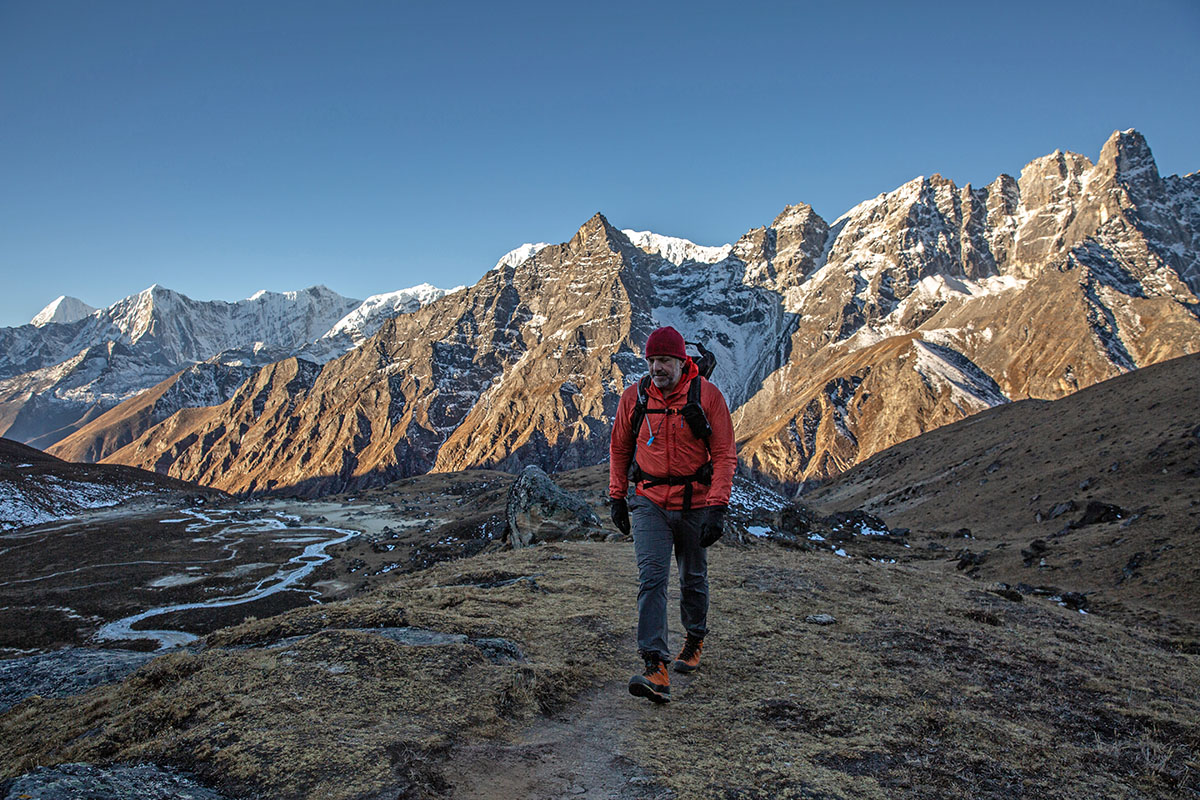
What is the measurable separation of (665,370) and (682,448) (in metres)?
0.93

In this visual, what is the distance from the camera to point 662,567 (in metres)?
6.80

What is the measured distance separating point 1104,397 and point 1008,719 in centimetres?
5299

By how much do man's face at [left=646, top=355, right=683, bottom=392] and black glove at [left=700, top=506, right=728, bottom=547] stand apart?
1494 millimetres

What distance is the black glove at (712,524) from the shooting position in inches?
266

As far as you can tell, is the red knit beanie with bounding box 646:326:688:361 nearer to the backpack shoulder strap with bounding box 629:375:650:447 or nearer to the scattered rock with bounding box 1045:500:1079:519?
the backpack shoulder strap with bounding box 629:375:650:447

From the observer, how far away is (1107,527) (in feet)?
79.9

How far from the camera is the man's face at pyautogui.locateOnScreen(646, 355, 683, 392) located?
6.94m

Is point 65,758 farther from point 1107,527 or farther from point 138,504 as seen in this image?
point 138,504

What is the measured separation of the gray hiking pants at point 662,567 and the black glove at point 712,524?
9cm

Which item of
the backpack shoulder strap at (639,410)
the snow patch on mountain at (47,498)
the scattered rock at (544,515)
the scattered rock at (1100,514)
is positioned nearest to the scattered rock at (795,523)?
the scattered rock at (1100,514)

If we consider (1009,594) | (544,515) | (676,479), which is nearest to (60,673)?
(676,479)

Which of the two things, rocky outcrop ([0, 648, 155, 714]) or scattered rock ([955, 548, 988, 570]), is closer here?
rocky outcrop ([0, 648, 155, 714])

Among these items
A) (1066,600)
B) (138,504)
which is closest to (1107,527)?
(1066,600)

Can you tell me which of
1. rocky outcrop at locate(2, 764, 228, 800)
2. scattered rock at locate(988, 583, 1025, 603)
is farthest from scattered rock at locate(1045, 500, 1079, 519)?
rocky outcrop at locate(2, 764, 228, 800)
